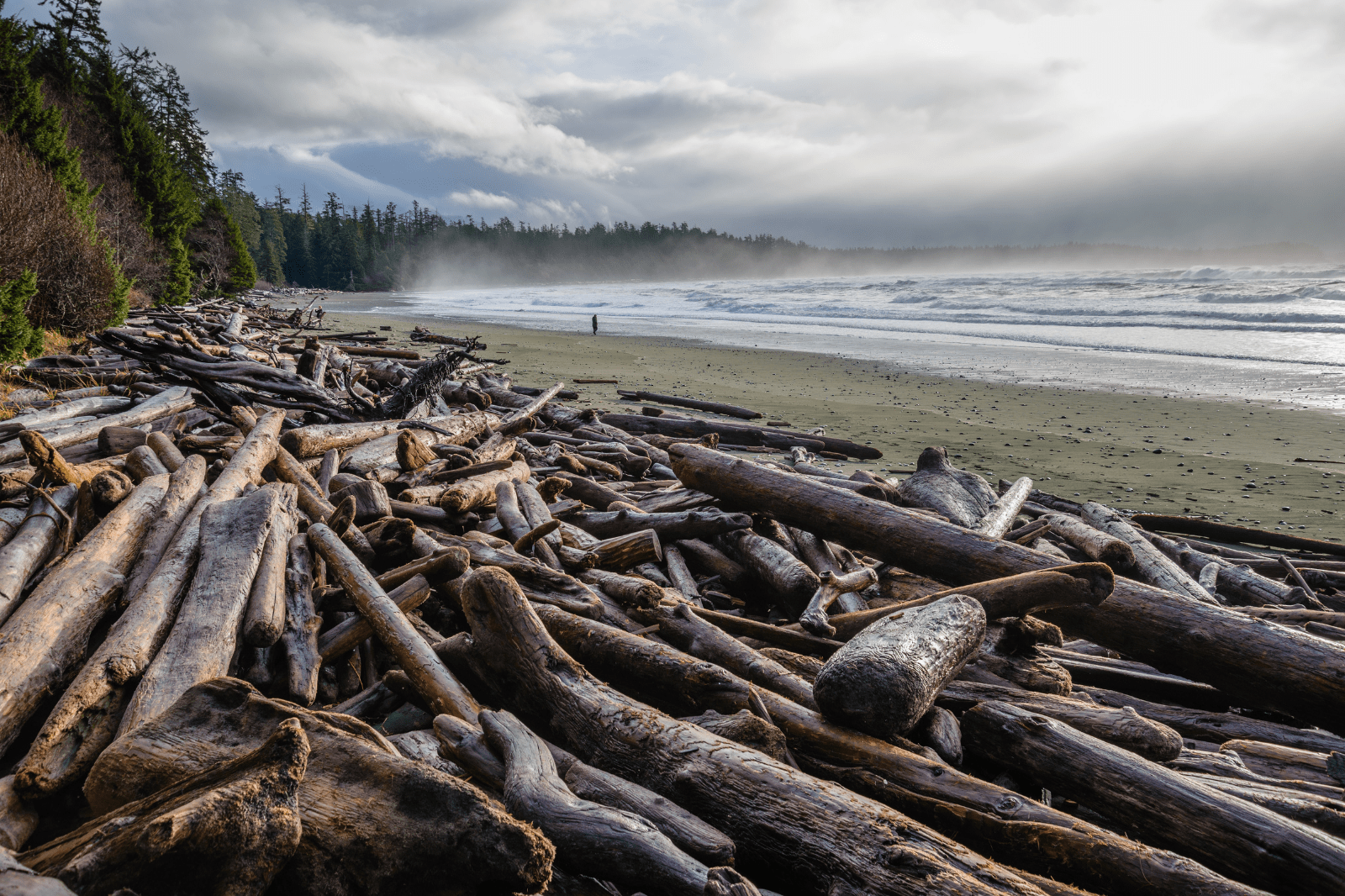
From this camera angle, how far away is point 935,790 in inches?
84.0

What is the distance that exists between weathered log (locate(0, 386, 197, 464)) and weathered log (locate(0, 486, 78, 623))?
105 centimetres

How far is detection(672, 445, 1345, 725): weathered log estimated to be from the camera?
290cm

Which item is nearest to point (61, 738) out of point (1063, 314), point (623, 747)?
point (623, 747)

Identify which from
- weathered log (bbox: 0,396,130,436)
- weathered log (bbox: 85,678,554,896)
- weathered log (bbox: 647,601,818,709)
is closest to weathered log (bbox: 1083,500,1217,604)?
weathered log (bbox: 647,601,818,709)

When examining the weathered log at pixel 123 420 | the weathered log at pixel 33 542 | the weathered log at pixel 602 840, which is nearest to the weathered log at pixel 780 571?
the weathered log at pixel 602 840

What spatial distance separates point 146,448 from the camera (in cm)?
444

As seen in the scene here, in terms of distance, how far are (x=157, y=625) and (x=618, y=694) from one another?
1.97m

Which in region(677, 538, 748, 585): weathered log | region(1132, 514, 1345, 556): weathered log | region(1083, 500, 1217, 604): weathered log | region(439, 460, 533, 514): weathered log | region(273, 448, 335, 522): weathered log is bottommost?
region(1132, 514, 1345, 556): weathered log

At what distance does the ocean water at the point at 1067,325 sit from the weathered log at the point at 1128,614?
13963 mm

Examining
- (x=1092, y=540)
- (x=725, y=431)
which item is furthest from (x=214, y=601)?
(x=725, y=431)

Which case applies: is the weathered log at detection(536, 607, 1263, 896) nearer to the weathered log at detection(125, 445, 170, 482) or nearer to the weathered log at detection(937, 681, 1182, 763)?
the weathered log at detection(937, 681, 1182, 763)

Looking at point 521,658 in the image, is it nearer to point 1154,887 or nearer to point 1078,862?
point 1078,862

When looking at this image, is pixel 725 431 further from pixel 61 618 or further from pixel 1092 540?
pixel 61 618

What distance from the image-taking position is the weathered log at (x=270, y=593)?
268 cm
